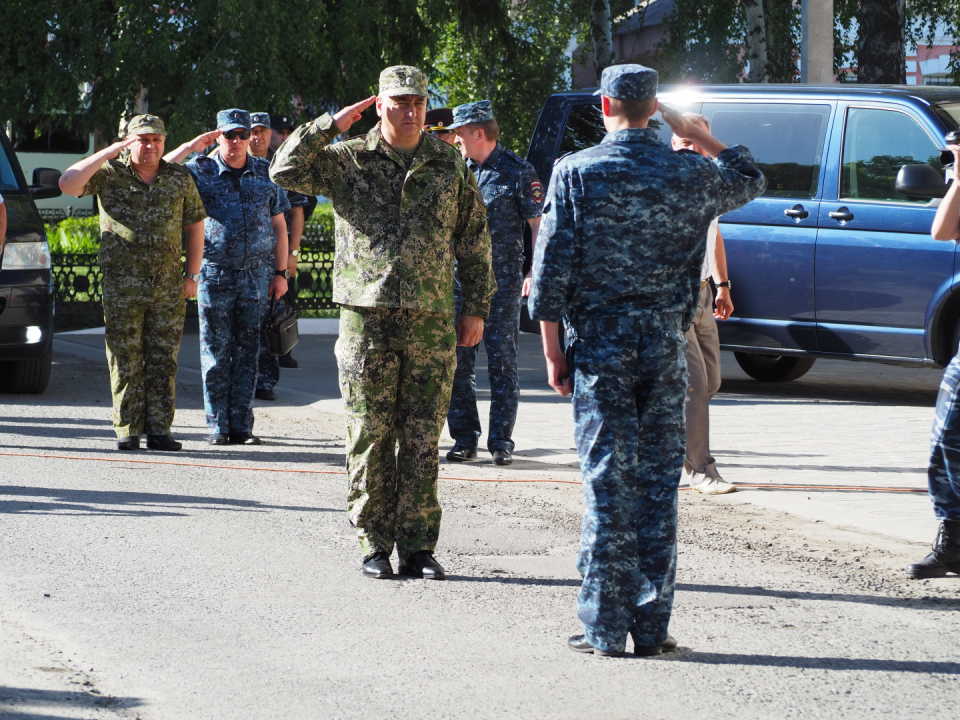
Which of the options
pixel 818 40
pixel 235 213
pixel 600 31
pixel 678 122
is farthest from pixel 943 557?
pixel 600 31

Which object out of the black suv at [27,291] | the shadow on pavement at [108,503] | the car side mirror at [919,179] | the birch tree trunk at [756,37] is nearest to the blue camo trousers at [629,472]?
the shadow on pavement at [108,503]

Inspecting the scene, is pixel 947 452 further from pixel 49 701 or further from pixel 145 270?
pixel 145 270

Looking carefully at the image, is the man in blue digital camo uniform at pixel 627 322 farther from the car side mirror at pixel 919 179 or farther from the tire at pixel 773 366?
the tire at pixel 773 366

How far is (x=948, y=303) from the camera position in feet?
32.0

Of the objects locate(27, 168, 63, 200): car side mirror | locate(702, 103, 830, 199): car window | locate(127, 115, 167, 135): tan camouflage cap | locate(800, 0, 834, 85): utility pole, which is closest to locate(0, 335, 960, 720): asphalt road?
locate(127, 115, 167, 135): tan camouflage cap

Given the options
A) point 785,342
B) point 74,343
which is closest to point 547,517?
point 785,342

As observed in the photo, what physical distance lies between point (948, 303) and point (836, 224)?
97 centimetres

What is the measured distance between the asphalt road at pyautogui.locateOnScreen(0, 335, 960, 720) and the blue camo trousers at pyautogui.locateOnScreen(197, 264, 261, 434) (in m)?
0.29

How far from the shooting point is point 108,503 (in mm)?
7094

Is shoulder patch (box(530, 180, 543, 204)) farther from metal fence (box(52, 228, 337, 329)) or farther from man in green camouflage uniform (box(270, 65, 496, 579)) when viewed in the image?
metal fence (box(52, 228, 337, 329))

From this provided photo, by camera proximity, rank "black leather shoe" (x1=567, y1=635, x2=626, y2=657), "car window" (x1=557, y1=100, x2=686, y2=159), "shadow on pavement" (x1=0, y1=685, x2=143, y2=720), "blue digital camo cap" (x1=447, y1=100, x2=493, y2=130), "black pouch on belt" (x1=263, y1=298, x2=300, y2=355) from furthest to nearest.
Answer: "car window" (x1=557, y1=100, x2=686, y2=159) < "black pouch on belt" (x1=263, y1=298, x2=300, y2=355) < "blue digital camo cap" (x1=447, y1=100, x2=493, y2=130) < "black leather shoe" (x1=567, y1=635, x2=626, y2=657) < "shadow on pavement" (x1=0, y1=685, x2=143, y2=720)

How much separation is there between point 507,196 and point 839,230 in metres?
2.94

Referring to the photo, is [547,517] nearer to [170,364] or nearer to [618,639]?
[618,639]

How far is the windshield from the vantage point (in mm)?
11453
